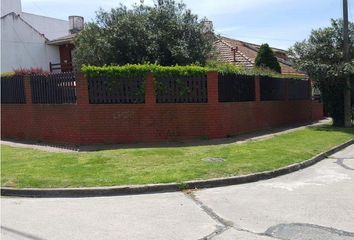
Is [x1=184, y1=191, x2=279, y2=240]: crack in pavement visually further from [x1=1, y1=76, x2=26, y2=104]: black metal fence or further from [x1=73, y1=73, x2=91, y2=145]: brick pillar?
[x1=1, y1=76, x2=26, y2=104]: black metal fence

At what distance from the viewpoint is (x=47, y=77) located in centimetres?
1499

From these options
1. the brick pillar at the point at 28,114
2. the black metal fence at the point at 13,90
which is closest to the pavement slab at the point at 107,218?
the brick pillar at the point at 28,114

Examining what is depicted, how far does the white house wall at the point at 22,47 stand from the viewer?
30.4 meters

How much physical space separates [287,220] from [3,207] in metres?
4.40

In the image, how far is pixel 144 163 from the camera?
1053cm

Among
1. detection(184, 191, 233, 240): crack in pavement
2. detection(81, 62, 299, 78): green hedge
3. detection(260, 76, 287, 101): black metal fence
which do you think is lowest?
detection(184, 191, 233, 240): crack in pavement

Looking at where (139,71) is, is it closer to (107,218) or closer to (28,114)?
(28,114)

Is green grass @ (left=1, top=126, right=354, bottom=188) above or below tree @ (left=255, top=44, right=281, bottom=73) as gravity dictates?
below

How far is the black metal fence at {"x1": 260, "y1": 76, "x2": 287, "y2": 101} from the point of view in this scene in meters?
18.4

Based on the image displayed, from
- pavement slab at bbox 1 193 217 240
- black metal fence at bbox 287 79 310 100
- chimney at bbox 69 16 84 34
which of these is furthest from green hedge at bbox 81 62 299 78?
chimney at bbox 69 16 84 34

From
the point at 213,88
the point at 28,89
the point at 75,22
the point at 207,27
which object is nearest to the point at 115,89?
the point at 213,88

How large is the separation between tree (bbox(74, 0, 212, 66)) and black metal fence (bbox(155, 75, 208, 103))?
385 centimetres

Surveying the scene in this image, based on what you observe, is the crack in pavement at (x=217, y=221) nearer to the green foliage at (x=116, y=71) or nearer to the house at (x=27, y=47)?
the green foliage at (x=116, y=71)

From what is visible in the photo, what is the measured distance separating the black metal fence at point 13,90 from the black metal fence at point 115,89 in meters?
3.14
